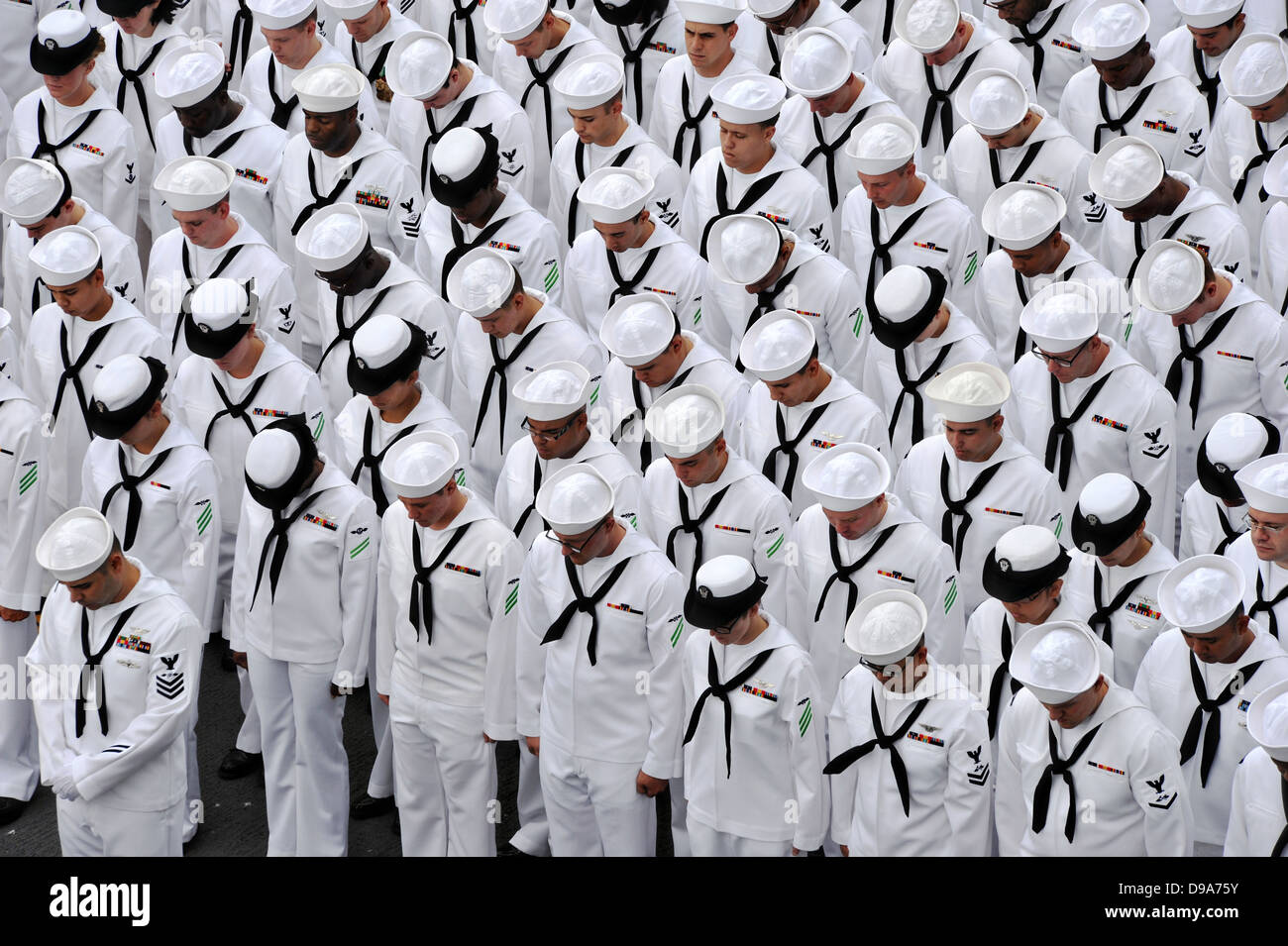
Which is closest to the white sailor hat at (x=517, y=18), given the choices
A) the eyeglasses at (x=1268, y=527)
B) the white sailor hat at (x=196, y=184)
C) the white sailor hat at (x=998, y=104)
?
the white sailor hat at (x=196, y=184)

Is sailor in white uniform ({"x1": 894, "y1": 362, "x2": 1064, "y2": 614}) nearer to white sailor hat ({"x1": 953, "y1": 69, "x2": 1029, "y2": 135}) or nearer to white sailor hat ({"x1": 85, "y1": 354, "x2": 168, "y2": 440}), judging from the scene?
white sailor hat ({"x1": 953, "y1": 69, "x2": 1029, "y2": 135})

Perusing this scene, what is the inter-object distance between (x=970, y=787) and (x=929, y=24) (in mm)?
4396

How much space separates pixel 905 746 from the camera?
294 inches

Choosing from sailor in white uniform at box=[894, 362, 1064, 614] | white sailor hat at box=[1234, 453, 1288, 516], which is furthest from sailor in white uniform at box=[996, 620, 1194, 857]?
sailor in white uniform at box=[894, 362, 1064, 614]

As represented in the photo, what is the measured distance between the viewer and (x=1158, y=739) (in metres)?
7.00

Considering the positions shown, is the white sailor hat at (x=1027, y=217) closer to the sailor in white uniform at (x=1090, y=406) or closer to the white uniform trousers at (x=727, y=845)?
the sailor in white uniform at (x=1090, y=406)

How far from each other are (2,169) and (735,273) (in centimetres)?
375

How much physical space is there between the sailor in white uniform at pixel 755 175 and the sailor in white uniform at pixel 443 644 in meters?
2.17

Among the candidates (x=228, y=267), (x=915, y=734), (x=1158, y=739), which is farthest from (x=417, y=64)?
(x=1158, y=739)

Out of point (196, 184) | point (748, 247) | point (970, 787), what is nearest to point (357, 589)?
point (748, 247)

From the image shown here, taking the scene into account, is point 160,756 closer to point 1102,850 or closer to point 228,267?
point 228,267

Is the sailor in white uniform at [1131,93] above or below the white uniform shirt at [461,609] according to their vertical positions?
above

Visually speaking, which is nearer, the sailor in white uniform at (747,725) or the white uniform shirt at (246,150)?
the sailor in white uniform at (747,725)

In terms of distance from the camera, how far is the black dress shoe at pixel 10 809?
9406 mm
